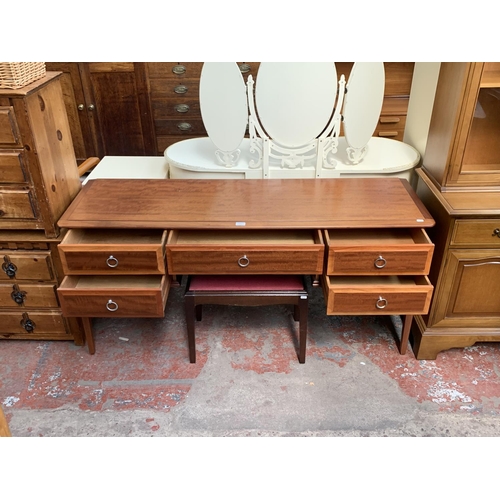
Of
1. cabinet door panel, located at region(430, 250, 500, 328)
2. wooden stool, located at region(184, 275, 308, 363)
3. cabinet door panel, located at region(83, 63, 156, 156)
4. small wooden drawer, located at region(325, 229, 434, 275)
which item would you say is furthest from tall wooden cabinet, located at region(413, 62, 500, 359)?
cabinet door panel, located at region(83, 63, 156, 156)

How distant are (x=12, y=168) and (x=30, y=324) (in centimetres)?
73

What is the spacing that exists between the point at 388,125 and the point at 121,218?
1915mm

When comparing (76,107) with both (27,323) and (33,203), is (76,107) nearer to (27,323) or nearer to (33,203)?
(33,203)

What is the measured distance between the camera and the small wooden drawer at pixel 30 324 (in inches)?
79.5

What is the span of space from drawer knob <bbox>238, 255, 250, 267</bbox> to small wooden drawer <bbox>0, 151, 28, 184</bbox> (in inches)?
34.6

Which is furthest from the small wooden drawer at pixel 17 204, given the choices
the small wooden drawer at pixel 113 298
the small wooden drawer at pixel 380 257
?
the small wooden drawer at pixel 380 257

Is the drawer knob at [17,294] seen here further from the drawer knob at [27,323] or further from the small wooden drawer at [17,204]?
the small wooden drawer at [17,204]

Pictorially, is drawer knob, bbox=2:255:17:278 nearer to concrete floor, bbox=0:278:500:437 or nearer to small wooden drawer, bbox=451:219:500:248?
concrete floor, bbox=0:278:500:437

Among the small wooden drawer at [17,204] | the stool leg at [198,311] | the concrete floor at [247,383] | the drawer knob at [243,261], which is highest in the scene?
the small wooden drawer at [17,204]

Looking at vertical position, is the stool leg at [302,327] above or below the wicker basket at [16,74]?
below

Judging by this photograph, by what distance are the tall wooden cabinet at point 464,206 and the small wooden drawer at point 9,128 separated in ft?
5.27

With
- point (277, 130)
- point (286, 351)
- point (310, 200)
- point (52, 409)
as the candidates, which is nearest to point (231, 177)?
point (277, 130)

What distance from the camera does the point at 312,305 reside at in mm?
2346

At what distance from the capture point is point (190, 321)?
190 centimetres
